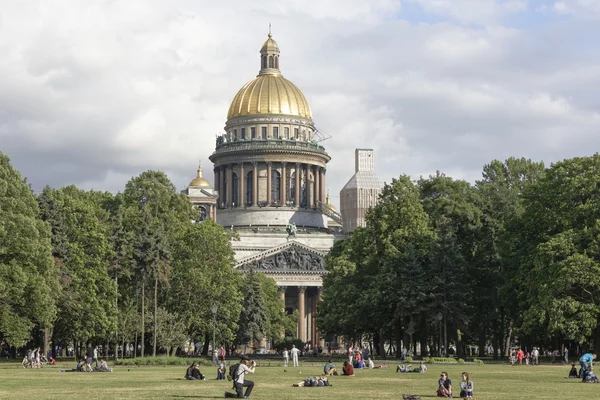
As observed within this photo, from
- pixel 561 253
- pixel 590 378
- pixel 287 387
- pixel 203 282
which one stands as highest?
pixel 561 253

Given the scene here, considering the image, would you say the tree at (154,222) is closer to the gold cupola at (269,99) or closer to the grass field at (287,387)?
the grass field at (287,387)

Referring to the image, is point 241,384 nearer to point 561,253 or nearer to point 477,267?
point 561,253

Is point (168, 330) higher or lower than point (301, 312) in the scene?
lower

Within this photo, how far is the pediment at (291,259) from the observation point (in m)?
154

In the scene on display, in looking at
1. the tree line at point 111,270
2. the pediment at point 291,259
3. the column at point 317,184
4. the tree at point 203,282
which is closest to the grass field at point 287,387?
the tree line at point 111,270

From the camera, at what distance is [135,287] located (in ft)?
282

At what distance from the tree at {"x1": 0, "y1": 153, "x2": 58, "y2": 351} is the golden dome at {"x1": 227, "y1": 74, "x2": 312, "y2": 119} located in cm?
10958

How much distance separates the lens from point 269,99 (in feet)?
586

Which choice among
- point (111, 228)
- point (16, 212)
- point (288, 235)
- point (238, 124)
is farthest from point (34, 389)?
point (238, 124)

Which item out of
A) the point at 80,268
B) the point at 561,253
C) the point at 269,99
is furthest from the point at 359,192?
the point at 561,253

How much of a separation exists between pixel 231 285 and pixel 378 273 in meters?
13.1

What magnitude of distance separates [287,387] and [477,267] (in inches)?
1722

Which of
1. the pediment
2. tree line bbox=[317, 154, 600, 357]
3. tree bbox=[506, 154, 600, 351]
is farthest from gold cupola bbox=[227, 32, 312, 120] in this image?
tree bbox=[506, 154, 600, 351]

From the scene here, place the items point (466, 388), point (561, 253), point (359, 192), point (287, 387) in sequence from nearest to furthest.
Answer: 1. point (466, 388)
2. point (287, 387)
3. point (561, 253)
4. point (359, 192)
